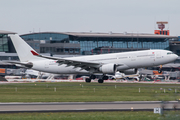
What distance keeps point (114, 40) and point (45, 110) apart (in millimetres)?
128497

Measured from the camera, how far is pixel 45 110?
22.1m

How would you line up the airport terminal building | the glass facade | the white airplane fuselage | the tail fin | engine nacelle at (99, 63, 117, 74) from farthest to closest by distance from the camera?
the glass facade
the airport terminal building
the tail fin
the white airplane fuselage
engine nacelle at (99, 63, 117, 74)

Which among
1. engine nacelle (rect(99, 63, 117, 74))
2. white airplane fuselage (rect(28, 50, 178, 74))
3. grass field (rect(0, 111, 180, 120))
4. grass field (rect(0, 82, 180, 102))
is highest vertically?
white airplane fuselage (rect(28, 50, 178, 74))

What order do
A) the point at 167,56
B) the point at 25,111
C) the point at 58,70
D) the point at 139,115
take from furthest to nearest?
the point at 58,70
the point at 167,56
the point at 25,111
the point at 139,115

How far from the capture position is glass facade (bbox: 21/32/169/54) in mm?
146637

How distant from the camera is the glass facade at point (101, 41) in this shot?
481 ft

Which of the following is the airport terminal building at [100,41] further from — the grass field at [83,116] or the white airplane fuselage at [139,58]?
the grass field at [83,116]

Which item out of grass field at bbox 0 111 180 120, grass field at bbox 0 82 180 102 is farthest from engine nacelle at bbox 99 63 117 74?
grass field at bbox 0 111 180 120

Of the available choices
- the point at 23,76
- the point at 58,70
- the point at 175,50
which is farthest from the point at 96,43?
the point at 58,70

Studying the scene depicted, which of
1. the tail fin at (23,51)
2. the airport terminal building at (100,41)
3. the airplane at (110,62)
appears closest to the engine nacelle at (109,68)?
the airplane at (110,62)

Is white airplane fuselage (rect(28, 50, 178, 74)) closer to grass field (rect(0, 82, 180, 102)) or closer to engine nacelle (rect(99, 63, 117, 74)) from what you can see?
engine nacelle (rect(99, 63, 117, 74))

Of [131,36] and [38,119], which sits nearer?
[38,119]

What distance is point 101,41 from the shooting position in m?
149

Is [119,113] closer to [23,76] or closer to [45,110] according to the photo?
[45,110]
